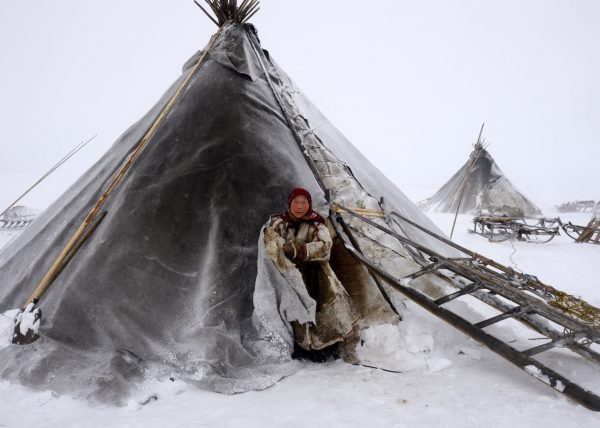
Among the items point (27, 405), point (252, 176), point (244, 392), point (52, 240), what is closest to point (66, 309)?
point (27, 405)

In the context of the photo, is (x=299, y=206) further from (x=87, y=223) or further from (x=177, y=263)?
(x=87, y=223)

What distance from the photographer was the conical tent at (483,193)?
1591 centimetres

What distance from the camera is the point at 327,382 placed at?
2.40 meters

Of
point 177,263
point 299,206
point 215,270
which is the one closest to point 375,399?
point 299,206

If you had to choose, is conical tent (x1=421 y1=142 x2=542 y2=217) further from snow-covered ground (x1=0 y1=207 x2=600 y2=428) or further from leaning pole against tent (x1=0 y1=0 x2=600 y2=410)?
snow-covered ground (x1=0 y1=207 x2=600 y2=428)

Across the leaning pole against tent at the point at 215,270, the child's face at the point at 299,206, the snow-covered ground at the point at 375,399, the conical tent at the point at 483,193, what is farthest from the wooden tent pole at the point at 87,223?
the conical tent at the point at 483,193

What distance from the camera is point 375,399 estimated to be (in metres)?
2.14

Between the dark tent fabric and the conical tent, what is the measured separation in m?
14.3

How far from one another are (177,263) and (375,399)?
1931 mm

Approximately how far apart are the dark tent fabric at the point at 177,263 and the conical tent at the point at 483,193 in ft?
47.0

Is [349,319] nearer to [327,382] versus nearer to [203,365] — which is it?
[327,382]

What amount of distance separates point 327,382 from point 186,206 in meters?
1.98

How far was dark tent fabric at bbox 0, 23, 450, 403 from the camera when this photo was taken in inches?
97.0

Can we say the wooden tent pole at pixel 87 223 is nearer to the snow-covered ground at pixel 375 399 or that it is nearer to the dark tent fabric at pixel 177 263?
the dark tent fabric at pixel 177 263
